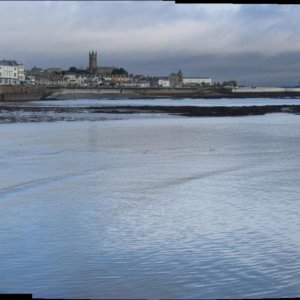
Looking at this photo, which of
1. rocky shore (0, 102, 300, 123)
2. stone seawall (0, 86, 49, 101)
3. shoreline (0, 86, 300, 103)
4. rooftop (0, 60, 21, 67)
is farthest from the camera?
rooftop (0, 60, 21, 67)

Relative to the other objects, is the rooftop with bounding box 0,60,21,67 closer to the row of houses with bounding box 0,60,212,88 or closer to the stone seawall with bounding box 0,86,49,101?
the row of houses with bounding box 0,60,212,88

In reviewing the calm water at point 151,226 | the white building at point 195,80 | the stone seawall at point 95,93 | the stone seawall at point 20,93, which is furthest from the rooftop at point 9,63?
the calm water at point 151,226

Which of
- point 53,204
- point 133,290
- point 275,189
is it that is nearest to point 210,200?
point 275,189

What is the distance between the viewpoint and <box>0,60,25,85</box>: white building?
111 m

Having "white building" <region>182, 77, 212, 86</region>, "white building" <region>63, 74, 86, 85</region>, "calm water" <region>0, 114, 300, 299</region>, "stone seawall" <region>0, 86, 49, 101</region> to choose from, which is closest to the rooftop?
"stone seawall" <region>0, 86, 49, 101</region>

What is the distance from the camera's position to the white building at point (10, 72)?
111 metres

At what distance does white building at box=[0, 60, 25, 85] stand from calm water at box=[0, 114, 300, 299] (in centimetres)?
9887

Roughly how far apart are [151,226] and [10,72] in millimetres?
111883

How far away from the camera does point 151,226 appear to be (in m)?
7.54

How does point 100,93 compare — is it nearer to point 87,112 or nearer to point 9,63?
point 9,63

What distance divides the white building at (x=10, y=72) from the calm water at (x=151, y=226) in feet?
324

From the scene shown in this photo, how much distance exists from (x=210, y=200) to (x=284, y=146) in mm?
10323

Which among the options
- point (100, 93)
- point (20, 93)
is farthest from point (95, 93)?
point (20, 93)

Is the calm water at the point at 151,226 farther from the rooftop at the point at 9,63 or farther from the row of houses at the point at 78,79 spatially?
the rooftop at the point at 9,63
